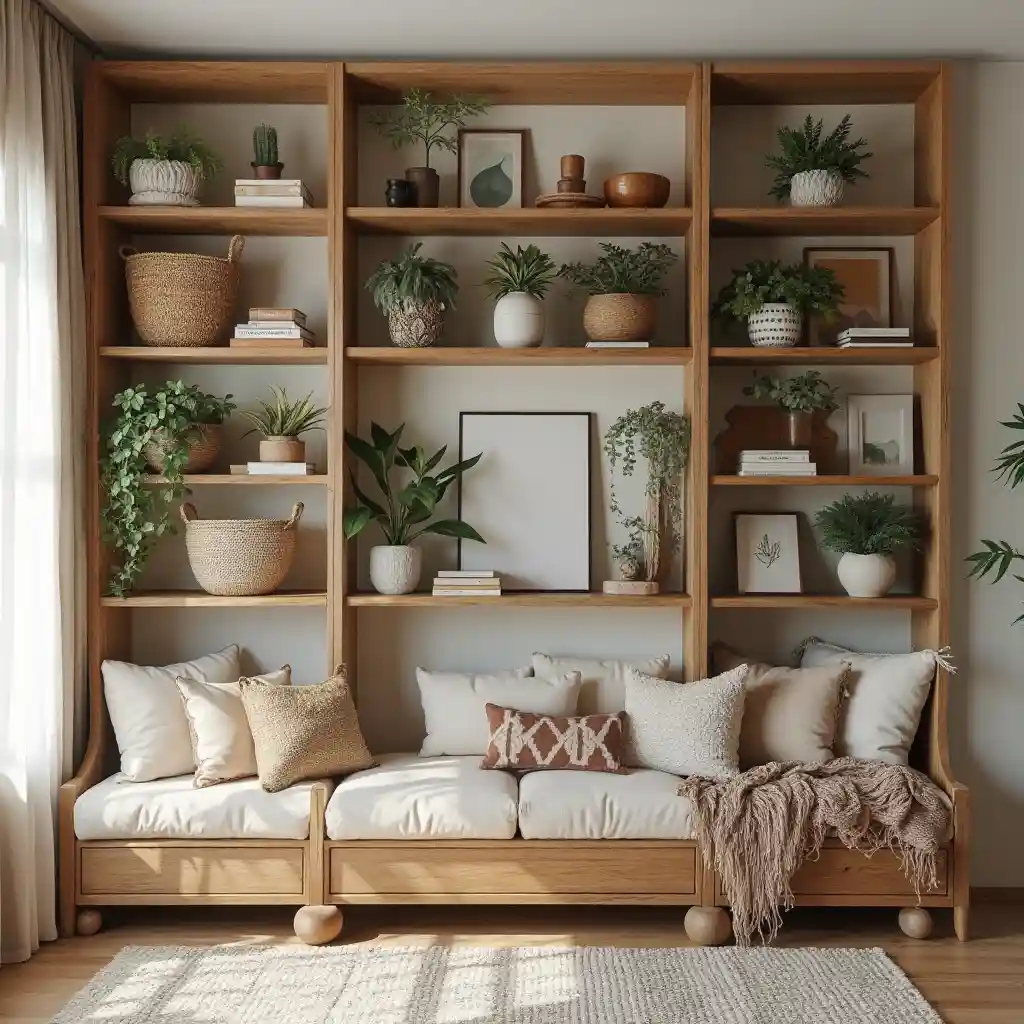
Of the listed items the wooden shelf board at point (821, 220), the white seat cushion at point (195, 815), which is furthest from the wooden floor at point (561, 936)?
the wooden shelf board at point (821, 220)

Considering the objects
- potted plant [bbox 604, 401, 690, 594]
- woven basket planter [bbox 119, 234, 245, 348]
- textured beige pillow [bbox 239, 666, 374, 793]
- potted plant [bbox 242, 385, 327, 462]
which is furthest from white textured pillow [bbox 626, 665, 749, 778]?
woven basket planter [bbox 119, 234, 245, 348]

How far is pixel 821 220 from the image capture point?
374 centimetres

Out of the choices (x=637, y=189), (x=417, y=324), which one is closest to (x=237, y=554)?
(x=417, y=324)

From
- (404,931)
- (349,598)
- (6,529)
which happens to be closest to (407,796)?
(404,931)

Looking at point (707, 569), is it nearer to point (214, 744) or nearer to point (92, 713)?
point (214, 744)

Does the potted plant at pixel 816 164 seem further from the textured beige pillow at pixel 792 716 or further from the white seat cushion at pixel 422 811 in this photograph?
the white seat cushion at pixel 422 811

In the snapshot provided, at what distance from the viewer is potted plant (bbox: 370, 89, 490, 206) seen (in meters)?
3.81

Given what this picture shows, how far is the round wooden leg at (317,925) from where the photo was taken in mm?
3355

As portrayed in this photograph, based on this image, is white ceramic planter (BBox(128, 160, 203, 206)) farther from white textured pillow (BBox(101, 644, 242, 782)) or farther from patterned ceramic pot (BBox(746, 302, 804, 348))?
patterned ceramic pot (BBox(746, 302, 804, 348))

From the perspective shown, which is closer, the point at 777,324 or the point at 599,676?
the point at 777,324

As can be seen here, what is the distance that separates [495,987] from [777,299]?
2.31m

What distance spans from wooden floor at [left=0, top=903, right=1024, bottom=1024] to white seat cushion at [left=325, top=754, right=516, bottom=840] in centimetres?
34

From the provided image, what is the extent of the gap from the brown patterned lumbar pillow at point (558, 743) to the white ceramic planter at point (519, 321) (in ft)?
4.04

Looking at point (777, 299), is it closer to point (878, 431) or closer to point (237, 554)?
point (878, 431)
